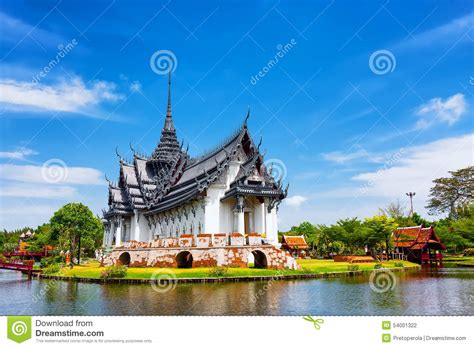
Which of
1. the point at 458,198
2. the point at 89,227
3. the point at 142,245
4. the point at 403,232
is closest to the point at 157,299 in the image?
the point at 142,245

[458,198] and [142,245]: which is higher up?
[458,198]

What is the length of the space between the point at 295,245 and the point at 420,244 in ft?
72.8

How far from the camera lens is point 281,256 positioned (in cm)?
2803

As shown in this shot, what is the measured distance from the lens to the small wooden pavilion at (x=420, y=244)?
41969 millimetres

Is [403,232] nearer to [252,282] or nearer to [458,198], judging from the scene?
[458,198]

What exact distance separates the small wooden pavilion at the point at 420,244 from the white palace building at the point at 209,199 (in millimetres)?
16998

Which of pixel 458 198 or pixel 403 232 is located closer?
pixel 403 232

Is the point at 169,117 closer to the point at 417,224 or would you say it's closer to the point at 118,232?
the point at 118,232

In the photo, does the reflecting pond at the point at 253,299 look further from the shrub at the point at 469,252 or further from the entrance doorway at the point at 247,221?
the shrub at the point at 469,252

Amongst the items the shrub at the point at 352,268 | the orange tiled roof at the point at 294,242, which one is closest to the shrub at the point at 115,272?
the shrub at the point at 352,268

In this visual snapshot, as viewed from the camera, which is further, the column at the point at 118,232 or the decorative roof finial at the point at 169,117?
the decorative roof finial at the point at 169,117
